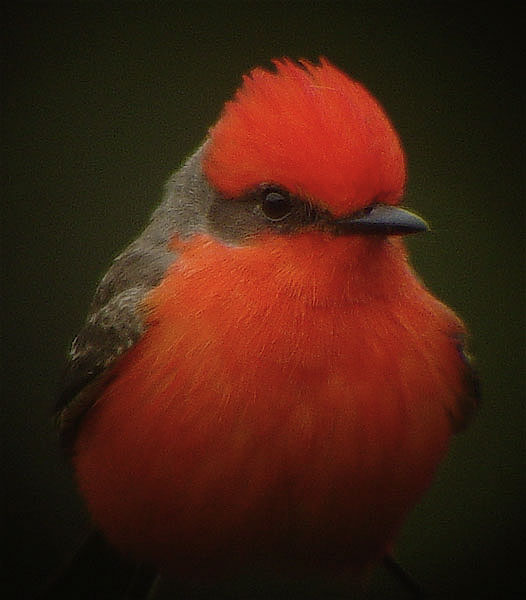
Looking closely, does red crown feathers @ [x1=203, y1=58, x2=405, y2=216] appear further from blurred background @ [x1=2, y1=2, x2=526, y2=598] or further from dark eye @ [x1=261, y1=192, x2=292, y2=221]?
blurred background @ [x1=2, y1=2, x2=526, y2=598]

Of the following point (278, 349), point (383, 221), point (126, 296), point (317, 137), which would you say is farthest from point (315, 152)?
point (126, 296)

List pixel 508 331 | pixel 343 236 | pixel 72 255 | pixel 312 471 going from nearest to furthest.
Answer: pixel 343 236
pixel 312 471
pixel 508 331
pixel 72 255

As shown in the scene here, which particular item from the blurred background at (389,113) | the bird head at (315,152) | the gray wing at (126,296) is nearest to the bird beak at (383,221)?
the bird head at (315,152)

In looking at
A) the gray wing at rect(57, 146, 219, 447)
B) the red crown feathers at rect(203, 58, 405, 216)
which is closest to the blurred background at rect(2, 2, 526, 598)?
the gray wing at rect(57, 146, 219, 447)

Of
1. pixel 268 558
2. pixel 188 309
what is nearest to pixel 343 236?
pixel 188 309

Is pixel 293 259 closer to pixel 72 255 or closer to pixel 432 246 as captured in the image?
pixel 432 246

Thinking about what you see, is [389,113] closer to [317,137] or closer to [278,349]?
[317,137]

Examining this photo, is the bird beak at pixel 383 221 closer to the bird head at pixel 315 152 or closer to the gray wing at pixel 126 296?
the bird head at pixel 315 152
